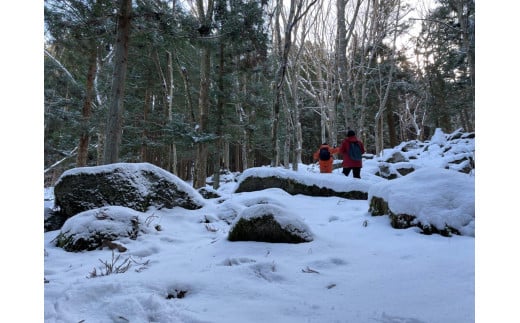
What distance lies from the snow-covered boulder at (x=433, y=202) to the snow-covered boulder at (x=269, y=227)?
123 centimetres

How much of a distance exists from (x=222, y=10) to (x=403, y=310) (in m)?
10.8

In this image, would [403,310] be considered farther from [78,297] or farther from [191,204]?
[191,204]

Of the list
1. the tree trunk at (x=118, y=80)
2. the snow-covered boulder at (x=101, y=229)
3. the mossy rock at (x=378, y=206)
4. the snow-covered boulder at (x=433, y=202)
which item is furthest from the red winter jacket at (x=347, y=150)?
the snow-covered boulder at (x=101, y=229)

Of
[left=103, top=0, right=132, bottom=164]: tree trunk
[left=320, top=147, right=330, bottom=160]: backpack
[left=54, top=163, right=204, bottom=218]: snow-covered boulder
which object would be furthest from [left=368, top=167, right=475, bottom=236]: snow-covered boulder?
[left=320, top=147, right=330, bottom=160]: backpack

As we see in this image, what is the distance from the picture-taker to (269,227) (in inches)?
132

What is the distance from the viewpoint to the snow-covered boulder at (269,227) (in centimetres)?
334

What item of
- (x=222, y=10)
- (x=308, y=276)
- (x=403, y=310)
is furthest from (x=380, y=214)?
(x=222, y=10)

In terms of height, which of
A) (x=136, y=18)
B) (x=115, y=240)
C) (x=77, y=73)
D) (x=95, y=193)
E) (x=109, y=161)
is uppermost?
(x=77, y=73)

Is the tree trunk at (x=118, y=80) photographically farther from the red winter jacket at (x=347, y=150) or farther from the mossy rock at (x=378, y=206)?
the red winter jacket at (x=347, y=150)

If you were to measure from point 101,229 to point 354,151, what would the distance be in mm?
6833

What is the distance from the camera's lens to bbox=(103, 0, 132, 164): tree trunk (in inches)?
249

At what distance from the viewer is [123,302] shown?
6.34 feet

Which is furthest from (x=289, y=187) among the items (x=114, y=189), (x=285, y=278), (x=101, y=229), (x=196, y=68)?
(x=196, y=68)
